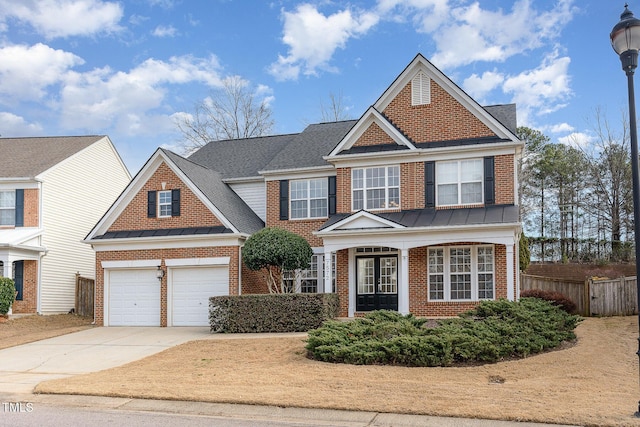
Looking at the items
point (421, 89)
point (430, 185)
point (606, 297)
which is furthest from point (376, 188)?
point (606, 297)

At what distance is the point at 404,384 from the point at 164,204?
49.3ft

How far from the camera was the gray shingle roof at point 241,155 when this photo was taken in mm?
26969

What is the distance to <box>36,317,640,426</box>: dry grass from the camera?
9547 millimetres

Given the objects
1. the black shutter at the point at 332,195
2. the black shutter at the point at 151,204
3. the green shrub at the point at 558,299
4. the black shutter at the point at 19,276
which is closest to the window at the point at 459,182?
the black shutter at the point at 332,195

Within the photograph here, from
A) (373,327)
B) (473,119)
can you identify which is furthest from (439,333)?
(473,119)

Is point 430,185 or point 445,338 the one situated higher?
point 430,185

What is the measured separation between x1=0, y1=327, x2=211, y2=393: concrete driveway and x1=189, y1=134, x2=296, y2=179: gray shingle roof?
7533mm

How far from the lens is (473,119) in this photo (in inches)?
859

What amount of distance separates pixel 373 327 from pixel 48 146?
883 inches

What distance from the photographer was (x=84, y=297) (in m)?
28.7

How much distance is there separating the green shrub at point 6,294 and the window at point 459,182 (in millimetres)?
16459

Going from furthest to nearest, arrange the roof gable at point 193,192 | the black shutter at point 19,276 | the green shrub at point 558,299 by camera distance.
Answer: the black shutter at point 19,276
the roof gable at point 193,192
the green shrub at point 558,299

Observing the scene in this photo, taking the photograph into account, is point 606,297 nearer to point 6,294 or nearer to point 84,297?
point 84,297

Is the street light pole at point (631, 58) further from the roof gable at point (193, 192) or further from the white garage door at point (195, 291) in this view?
the white garage door at point (195, 291)
